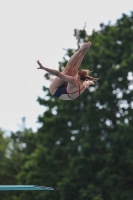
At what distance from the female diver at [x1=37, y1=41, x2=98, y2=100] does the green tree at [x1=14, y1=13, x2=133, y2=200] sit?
15.8 meters

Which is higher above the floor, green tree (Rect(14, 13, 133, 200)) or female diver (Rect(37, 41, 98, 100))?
green tree (Rect(14, 13, 133, 200))

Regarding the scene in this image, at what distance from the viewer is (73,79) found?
7914 millimetres

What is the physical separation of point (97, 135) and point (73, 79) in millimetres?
17985

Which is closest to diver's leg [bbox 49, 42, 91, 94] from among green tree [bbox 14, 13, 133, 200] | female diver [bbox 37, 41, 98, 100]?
female diver [bbox 37, 41, 98, 100]

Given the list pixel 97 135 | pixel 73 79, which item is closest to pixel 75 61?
pixel 73 79

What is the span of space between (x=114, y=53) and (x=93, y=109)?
9.67ft

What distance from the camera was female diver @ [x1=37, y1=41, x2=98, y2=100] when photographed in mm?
8008

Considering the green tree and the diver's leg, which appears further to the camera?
the green tree

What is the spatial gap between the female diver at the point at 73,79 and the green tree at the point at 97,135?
15.8 meters

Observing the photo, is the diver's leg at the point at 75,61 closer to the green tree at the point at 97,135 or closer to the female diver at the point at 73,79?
the female diver at the point at 73,79

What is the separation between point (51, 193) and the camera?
89.8 ft

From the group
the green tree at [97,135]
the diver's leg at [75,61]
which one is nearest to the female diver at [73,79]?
the diver's leg at [75,61]

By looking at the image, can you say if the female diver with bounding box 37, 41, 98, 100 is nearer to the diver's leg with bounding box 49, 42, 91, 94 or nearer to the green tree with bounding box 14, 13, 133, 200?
the diver's leg with bounding box 49, 42, 91, 94

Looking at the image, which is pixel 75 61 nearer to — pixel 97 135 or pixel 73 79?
pixel 73 79
